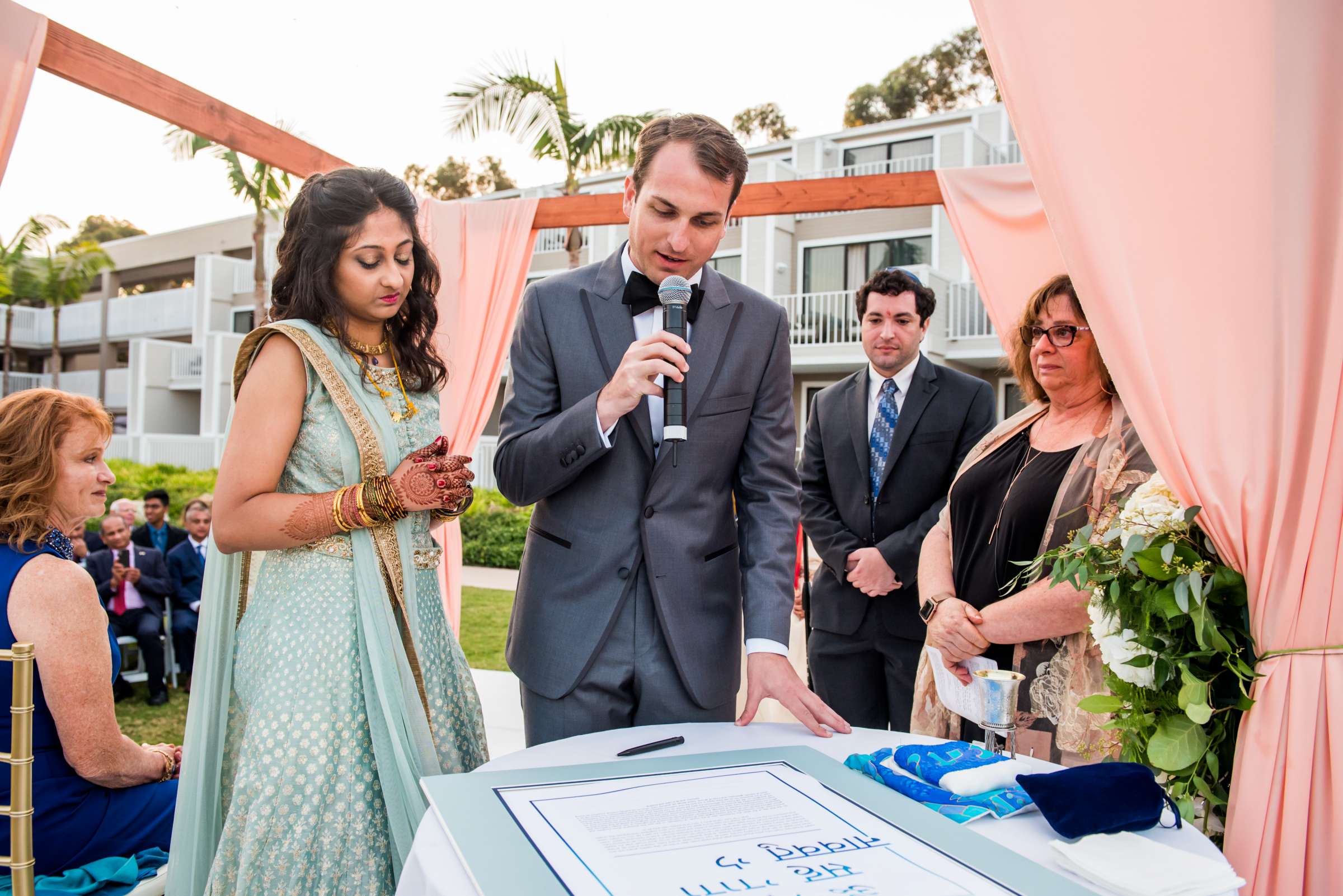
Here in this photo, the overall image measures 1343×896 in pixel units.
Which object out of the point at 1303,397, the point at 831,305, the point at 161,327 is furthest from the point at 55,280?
the point at 1303,397

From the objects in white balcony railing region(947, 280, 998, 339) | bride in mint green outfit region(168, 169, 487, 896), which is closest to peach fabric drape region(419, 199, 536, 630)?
bride in mint green outfit region(168, 169, 487, 896)

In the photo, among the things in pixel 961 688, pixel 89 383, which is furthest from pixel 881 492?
pixel 89 383

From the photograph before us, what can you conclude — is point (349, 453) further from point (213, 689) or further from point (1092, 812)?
point (1092, 812)

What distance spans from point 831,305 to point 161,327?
2031cm

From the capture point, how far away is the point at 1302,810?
1446 millimetres

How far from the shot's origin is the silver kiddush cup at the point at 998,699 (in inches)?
59.1

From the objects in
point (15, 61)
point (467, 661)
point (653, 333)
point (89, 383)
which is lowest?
point (467, 661)

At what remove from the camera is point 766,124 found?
2556 cm

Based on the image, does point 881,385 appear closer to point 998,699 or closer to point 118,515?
point 998,699

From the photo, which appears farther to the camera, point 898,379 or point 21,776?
point 898,379

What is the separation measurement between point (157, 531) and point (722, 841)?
26.2 feet

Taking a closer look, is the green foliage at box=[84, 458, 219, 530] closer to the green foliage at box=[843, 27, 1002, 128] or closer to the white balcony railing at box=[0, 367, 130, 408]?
the white balcony railing at box=[0, 367, 130, 408]

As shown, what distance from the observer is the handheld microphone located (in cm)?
167

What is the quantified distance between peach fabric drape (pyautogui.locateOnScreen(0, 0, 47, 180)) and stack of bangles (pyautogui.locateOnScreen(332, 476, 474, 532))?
83.6 inches
